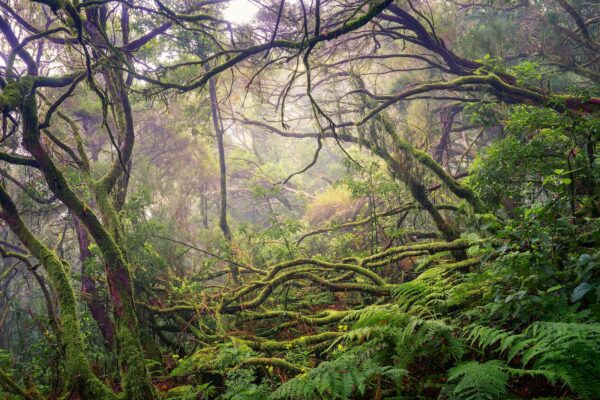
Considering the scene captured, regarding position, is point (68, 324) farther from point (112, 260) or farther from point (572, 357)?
point (572, 357)

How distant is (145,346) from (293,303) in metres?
2.31

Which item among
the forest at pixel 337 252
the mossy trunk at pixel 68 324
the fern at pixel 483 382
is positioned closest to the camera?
the fern at pixel 483 382

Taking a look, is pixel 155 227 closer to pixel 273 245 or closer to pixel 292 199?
pixel 273 245

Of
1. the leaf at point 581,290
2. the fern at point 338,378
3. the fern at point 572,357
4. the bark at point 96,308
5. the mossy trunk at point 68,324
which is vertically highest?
the bark at point 96,308

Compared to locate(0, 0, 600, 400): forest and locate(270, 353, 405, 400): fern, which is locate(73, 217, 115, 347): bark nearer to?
locate(0, 0, 600, 400): forest

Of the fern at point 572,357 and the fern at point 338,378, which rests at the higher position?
the fern at point 338,378

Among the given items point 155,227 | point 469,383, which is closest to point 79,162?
point 155,227

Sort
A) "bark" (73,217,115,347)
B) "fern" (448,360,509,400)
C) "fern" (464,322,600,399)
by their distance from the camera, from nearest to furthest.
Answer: "fern" (464,322,600,399) → "fern" (448,360,509,400) → "bark" (73,217,115,347)

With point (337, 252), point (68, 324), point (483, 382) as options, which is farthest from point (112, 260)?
point (337, 252)

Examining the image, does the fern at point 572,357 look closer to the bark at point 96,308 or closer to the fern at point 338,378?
the fern at point 338,378

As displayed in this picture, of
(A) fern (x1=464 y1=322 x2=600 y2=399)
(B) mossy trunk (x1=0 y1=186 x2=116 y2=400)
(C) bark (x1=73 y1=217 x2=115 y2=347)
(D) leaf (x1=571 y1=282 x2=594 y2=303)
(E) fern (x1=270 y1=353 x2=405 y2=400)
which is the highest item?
(C) bark (x1=73 y1=217 x2=115 y2=347)

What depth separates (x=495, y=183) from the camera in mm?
5340

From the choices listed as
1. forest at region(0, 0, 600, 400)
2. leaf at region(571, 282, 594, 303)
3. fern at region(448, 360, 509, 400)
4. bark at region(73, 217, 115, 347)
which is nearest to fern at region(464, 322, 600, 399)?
forest at region(0, 0, 600, 400)

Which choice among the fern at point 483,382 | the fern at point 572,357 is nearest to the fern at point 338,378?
the fern at point 483,382
